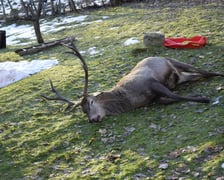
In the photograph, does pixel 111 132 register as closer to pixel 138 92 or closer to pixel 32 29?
pixel 138 92

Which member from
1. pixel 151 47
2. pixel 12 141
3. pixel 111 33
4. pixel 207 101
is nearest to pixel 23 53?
pixel 111 33

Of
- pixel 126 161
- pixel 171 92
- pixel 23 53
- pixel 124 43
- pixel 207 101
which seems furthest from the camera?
pixel 23 53

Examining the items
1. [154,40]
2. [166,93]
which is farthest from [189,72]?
[154,40]

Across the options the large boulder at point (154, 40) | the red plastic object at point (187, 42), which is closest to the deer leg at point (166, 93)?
the red plastic object at point (187, 42)

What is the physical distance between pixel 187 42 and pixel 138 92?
4.42 meters

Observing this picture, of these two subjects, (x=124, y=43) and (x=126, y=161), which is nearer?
(x=126, y=161)

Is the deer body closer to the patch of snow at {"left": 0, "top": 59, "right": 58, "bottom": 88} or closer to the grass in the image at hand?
the grass

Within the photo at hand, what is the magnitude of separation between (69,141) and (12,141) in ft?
4.67

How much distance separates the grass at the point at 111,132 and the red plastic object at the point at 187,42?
0.22 metres

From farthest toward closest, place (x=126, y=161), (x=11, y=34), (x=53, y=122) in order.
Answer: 1. (x=11, y=34)
2. (x=53, y=122)
3. (x=126, y=161)

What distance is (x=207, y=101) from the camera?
8.48m

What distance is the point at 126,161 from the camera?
7.02 metres

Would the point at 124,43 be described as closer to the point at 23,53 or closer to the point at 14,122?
the point at 23,53

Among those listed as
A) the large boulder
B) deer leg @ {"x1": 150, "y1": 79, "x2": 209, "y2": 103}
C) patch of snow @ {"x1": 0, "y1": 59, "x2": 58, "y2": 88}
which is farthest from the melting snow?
deer leg @ {"x1": 150, "y1": 79, "x2": 209, "y2": 103}
